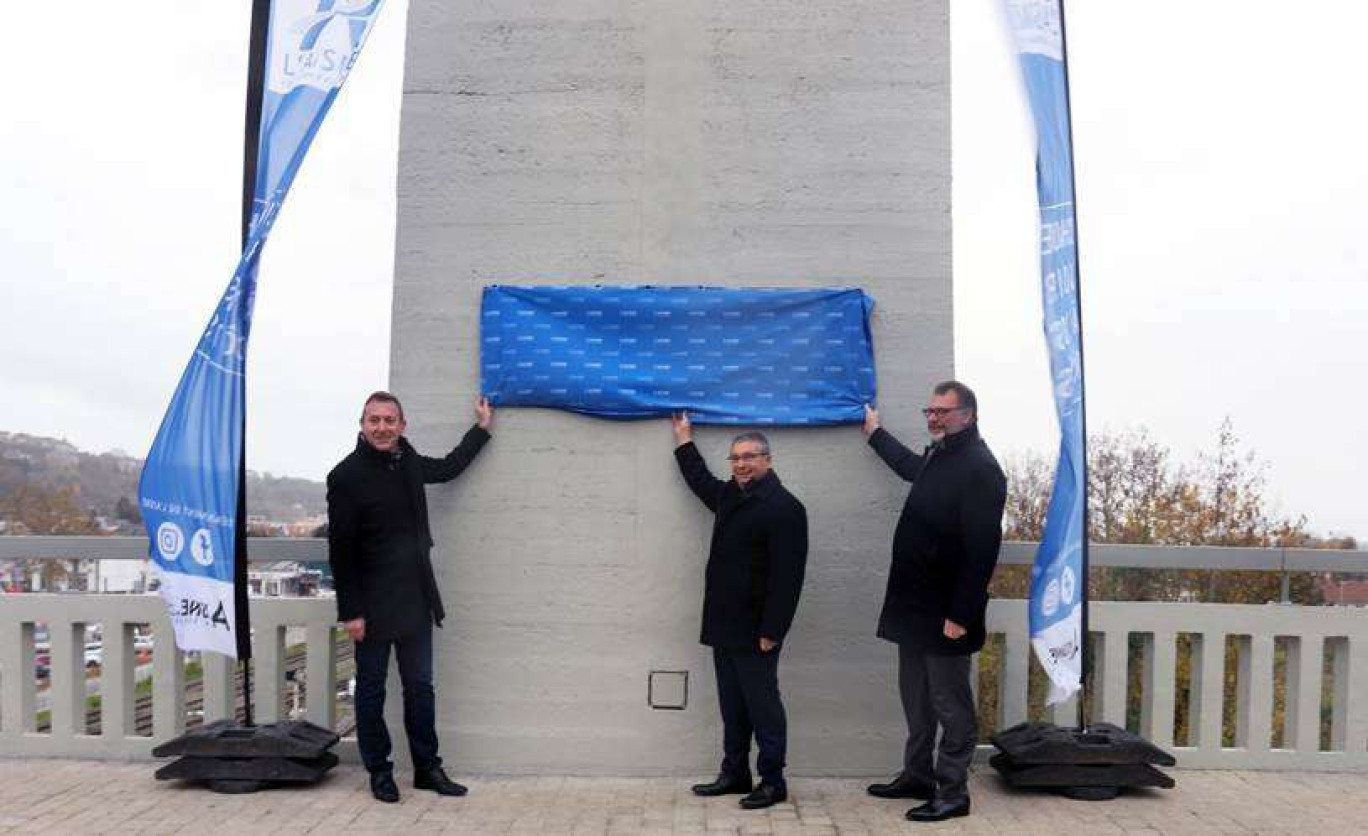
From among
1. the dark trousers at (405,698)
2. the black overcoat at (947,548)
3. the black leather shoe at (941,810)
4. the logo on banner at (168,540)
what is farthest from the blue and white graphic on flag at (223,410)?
the black leather shoe at (941,810)

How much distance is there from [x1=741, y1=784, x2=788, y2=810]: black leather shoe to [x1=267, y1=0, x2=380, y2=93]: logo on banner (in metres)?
3.92

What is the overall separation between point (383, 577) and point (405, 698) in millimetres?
627

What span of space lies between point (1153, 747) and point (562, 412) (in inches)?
131

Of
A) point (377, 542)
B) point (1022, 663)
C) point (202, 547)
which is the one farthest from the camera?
point (1022, 663)

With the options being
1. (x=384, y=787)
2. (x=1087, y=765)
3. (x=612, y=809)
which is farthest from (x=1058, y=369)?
(x=384, y=787)

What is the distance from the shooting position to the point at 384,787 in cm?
562

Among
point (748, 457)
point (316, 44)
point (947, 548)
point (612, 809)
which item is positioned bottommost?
point (612, 809)

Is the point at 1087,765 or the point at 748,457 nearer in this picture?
the point at 748,457

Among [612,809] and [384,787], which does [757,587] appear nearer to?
[612,809]

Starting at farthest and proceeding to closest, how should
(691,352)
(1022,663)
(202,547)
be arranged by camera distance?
1. (1022,663)
2. (691,352)
3. (202,547)

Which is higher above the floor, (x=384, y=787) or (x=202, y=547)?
(x=202, y=547)

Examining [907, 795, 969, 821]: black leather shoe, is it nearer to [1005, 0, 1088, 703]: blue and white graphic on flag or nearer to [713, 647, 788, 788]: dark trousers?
[713, 647, 788, 788]: dark trousers

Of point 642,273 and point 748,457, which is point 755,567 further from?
point 642,273

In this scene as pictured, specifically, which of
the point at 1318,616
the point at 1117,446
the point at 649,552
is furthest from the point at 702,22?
the point at 1117,446
